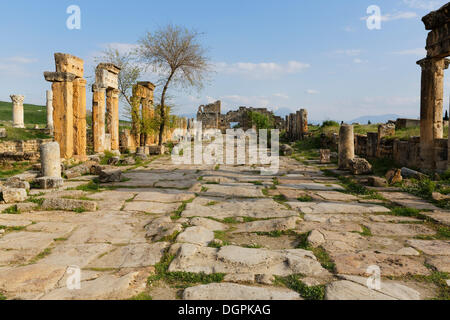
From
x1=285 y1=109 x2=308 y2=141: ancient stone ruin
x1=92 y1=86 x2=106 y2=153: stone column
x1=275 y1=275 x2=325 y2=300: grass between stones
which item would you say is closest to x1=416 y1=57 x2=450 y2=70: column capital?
x1=275 y1=275 x2=325 y2=300: grass between stones

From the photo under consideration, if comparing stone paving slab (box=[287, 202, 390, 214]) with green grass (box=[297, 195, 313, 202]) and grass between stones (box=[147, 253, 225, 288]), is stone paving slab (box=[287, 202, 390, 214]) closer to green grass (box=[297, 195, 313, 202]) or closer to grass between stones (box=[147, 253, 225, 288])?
green grass (box=[297, 195, 313, 202])

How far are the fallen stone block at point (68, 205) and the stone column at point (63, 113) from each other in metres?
5.99

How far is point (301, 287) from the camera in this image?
2684mm

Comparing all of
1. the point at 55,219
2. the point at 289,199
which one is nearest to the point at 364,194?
the point at 289,199

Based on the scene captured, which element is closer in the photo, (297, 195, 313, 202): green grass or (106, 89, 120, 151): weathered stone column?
(297, 195, 313, 202): green grass

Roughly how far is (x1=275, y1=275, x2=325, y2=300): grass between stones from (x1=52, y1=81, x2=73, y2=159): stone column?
9840 millimetres

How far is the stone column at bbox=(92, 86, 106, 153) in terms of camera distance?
13.3m

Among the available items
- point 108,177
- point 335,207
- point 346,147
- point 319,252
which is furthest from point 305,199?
point 346,147

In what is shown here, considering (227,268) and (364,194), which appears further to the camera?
(364,194)

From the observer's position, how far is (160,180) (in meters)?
8.41

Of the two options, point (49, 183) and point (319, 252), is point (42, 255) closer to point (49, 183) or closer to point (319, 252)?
point (319, 252)

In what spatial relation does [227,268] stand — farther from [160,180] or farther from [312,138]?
[312,138]

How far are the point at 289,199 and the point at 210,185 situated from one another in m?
2.15
